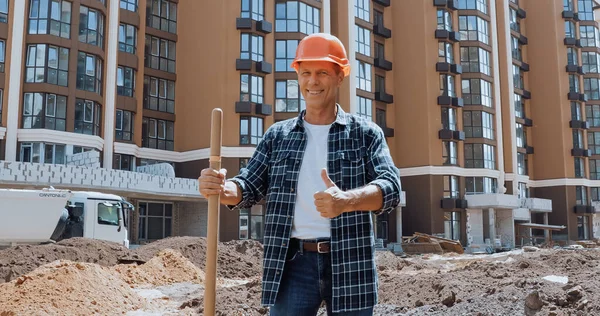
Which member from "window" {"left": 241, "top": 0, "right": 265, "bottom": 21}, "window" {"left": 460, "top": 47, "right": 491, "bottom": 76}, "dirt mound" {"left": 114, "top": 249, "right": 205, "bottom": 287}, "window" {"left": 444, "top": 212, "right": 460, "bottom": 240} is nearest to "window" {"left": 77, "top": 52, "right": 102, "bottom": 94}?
"window" {"left": 241, "top": 0, "right": 265, "bottom": 21}

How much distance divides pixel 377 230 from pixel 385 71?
1232 centimetres

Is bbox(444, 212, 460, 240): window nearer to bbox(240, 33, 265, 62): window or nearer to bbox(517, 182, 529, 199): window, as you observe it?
bbox(517, 182, 529, 199): window

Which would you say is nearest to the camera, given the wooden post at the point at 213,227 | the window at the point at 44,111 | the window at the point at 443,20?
the wooden post at the point at 213,227

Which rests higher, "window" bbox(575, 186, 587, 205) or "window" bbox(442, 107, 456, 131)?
"window" bbox(442, 107, 456, 131)

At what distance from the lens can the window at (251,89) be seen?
35906 millimetres

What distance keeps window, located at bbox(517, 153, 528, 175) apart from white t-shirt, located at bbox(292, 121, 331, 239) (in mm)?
53276

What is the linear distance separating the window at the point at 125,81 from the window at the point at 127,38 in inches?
46.4

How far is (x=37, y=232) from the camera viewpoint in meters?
17.3

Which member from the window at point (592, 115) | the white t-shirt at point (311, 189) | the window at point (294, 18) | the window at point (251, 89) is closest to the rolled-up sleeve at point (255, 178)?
the white t-shirt at point (311, 189)

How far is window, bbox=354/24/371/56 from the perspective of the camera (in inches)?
1684

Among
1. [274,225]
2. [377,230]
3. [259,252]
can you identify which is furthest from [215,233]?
[377,230]

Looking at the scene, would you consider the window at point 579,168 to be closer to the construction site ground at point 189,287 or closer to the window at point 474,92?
the window at point 474,92

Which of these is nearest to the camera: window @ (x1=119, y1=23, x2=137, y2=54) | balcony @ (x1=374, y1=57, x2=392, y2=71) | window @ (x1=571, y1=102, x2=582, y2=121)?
window @ (x1=119, y1=23, x2=137, y2=54)

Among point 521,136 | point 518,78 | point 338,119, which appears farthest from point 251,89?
point 338,119
